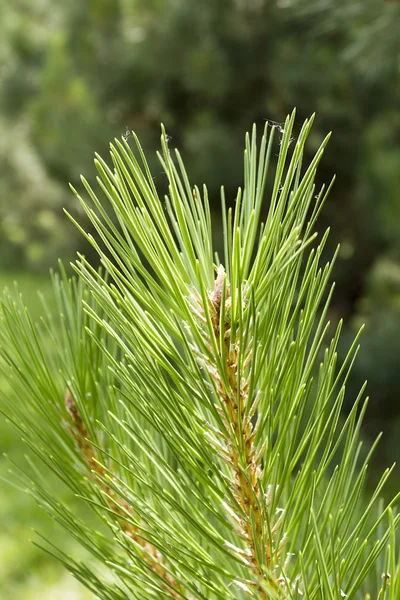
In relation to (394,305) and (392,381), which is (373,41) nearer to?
(392,381)

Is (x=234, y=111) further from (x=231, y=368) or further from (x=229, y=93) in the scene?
(x=231, y=368)

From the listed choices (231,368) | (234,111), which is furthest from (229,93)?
(231,368)

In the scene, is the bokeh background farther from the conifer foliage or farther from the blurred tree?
the conifer foliage

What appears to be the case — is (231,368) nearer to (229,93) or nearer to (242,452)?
(242,452)

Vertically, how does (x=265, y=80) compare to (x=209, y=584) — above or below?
above

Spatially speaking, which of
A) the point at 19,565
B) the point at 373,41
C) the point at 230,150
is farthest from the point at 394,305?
the point at 19,565

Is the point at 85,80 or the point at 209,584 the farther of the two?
the point at 85,80

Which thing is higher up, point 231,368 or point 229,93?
point 229,93

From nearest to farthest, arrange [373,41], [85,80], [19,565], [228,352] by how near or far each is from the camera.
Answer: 1. [228,352]
2. [373,41]
3. [19,565]
4. [85,80]

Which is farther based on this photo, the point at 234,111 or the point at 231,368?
the point at 234,111
